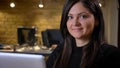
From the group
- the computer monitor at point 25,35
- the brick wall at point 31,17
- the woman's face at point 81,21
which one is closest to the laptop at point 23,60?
the woman's face at point 81,21

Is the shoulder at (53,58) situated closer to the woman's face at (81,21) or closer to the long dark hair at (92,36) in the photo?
the long dark hair at (92,36)

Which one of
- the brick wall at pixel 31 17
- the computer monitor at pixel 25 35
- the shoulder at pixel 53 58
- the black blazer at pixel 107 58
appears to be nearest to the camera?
the black blazer at pixel 107 58

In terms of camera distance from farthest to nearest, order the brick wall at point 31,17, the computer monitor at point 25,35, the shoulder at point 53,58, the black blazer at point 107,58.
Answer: the brick wall at point 31,17 < the computer monitor at point 25,35 < the shoulder at point 53,58 < the black blazer at point 107,58

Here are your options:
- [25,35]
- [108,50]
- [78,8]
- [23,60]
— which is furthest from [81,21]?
[25,35]

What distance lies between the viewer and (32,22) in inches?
280

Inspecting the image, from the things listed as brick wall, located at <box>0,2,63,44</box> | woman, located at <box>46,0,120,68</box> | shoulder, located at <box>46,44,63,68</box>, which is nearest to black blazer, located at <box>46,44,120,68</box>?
woman, located at <box>46,0,120,68</box>

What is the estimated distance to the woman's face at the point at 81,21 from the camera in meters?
1.20

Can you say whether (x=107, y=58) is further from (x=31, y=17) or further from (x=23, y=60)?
(x=31, y=17)

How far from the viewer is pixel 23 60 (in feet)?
3.34

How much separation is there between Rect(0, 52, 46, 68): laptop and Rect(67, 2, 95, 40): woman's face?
10.2 inches

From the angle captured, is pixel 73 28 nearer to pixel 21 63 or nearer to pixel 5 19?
pixel 21 63

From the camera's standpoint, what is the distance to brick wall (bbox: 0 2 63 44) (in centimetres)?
703

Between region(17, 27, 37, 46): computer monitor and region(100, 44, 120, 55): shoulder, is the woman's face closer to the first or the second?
region(100, 44, 120, 55): shoulder

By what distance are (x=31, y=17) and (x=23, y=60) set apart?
612 cm
